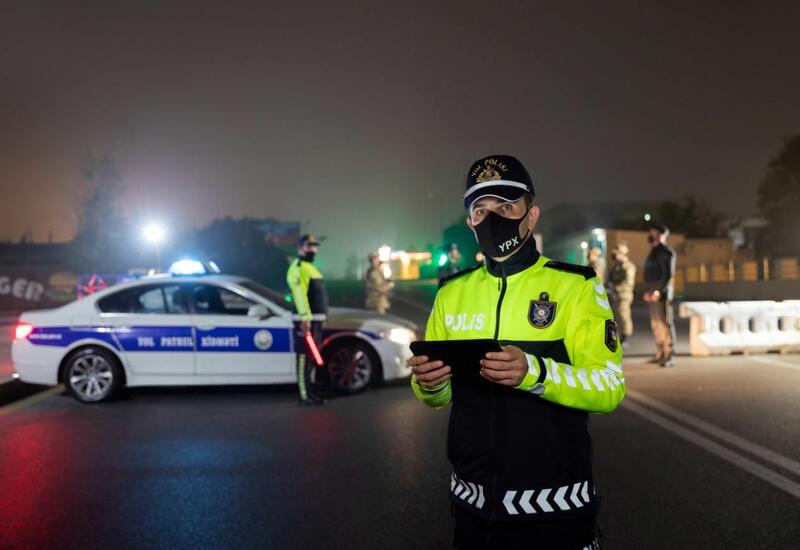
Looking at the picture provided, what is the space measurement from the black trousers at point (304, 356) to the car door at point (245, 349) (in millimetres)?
519

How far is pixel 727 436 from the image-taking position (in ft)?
22.4

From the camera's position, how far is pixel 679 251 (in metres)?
60.8

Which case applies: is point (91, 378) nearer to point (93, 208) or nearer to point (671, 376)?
point (671, 376)

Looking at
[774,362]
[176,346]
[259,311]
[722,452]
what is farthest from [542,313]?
[774,362]

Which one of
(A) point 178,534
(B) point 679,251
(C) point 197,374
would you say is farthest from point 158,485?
(B) point 679,251

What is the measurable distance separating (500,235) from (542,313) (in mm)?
296

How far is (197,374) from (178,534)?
16.1 feet

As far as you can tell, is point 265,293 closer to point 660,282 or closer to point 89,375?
point 89,375

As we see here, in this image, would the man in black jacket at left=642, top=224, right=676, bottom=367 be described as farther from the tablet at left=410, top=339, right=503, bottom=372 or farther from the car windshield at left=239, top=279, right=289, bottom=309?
the tablet at left=410, top=339, right=503, bottom=372

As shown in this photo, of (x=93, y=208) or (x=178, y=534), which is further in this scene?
(x=93, y=208)

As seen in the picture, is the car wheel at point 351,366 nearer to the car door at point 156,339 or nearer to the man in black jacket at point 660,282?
the car door at point 156,339

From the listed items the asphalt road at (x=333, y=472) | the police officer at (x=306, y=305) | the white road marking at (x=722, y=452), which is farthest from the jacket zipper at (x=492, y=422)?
the police officer at (x=306, y=305)

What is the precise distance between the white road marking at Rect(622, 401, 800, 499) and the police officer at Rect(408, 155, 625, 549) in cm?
353

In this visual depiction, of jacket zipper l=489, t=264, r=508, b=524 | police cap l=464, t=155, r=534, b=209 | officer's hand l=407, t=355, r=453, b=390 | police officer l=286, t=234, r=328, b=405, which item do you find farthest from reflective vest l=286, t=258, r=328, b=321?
officer's hand l=407, t=355, r=453, b=390
